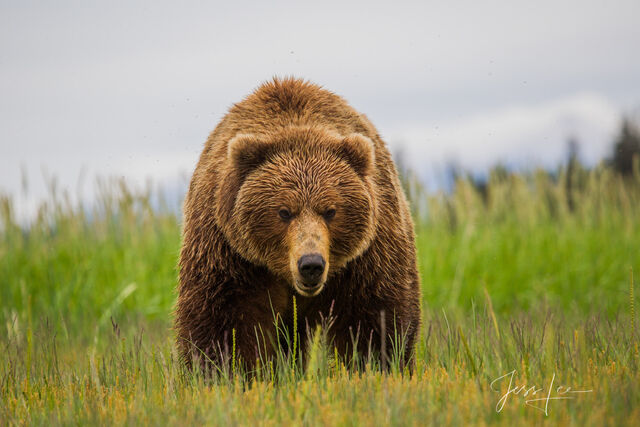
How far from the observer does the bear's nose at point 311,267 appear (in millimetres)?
3871

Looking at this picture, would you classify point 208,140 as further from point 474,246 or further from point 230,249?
point 474,246

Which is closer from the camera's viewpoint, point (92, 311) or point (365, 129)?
point (365, 129)

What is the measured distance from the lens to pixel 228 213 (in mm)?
4441

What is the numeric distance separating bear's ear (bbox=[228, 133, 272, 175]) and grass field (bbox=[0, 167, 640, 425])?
1254mm

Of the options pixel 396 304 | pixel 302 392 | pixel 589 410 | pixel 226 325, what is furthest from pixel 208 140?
pixel 589 410

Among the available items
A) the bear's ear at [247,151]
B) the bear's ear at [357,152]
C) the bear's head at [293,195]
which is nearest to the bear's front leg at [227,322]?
the bear's head at [293,195]

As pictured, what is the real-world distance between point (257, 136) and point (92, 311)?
4117 mm

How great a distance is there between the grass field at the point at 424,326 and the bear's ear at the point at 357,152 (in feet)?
3.91

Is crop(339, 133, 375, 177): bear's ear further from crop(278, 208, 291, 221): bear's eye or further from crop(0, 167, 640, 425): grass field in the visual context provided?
crop(0, 167, 640, 425): grass field
